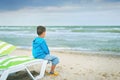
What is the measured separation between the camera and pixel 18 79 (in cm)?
546

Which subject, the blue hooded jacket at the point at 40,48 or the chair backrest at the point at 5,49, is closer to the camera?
the blue hooded jacket at the point at 40,48

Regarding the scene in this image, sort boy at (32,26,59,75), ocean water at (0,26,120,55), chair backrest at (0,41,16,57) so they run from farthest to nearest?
ocean water at (0,26,120,55)
chair backrest at (0,41,16,57)
boy at (32,26,59,75)

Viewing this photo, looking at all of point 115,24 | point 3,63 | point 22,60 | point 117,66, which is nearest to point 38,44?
point 22,60

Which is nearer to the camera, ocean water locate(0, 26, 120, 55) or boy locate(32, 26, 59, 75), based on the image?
boy locate(32, 26, 59, 75)

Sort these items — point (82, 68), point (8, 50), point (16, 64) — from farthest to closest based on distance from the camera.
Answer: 1. point (82, 68)
2. point (8, 50)
3. point (16, 64)

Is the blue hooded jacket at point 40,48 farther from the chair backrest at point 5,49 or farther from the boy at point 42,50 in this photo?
the chair backrest at point 5,49

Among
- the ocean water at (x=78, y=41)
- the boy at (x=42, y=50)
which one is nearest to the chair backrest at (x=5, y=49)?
the boy at (x=42, y=50)

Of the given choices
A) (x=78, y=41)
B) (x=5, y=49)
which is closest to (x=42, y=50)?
(x=5, y=49)

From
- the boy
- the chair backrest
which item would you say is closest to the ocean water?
the boy

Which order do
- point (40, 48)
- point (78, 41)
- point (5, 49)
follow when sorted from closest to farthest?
point (40, 48) → point (5, 49) → point (78, 41)

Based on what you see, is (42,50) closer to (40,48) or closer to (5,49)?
(40,48)

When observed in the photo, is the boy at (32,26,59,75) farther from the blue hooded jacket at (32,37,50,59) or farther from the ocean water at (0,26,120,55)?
the ocean water at (0,26,120,55)

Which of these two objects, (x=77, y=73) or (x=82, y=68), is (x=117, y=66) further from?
(x=77, y=73)

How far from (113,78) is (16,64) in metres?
2.36
